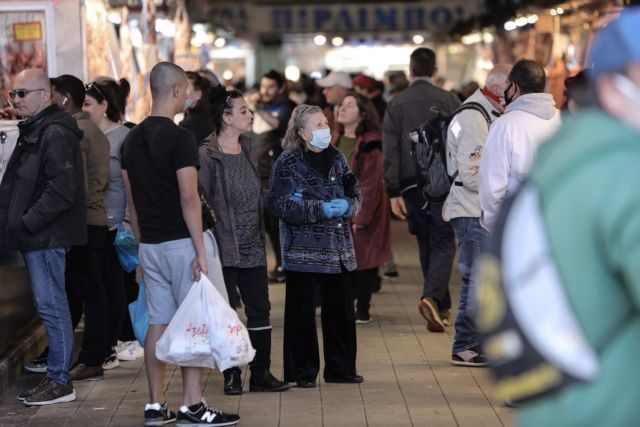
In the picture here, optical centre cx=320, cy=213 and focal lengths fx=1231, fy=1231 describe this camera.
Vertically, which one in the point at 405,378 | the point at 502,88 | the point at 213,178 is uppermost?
the point at 502,88

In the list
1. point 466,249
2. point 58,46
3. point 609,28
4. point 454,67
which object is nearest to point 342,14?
point 454,67

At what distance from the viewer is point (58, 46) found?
10.5m

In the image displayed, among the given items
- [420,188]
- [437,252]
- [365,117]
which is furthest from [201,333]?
[365,117]

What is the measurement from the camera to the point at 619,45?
8.54 feet

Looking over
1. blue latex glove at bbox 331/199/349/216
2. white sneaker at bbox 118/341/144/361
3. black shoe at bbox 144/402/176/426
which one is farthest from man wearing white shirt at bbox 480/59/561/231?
white sneaker at bbox 118/341/144/361

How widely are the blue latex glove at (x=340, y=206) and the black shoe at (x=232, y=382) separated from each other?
1.17 meters

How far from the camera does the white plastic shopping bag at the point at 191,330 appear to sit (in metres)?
6.16

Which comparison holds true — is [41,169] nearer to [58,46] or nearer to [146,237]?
[146,237]

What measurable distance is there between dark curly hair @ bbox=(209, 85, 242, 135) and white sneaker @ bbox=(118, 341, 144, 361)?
2.10 metres

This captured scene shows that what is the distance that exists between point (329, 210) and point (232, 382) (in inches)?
48.0

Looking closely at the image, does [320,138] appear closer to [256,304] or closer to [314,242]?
[314,242]

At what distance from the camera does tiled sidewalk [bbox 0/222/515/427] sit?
22.1 ft

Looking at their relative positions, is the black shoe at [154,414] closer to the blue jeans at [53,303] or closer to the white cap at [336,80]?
the blue jeans at [53,303]

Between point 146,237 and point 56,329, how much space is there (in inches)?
49.0
